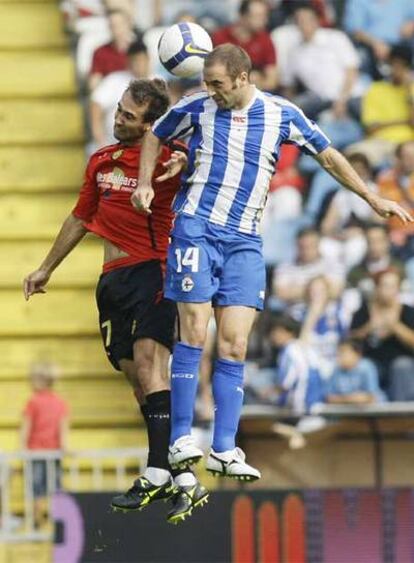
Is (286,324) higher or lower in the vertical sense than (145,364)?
lower

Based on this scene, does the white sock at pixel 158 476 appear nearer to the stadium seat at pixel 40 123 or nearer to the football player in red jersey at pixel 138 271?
the football player in red jersey at pixel 138 271

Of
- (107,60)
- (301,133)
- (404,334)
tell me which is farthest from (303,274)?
(301,133)

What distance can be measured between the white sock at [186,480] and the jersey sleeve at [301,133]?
1590mm

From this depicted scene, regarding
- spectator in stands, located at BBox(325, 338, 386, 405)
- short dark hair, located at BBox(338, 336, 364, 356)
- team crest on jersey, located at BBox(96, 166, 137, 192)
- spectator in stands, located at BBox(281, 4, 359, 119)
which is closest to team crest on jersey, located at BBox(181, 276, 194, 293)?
team crest on jersey, located at BBox(96, 166, 137, 192)

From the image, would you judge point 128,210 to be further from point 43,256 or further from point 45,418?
point 43,256

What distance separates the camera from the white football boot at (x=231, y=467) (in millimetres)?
9461

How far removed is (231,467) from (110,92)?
24.6ft


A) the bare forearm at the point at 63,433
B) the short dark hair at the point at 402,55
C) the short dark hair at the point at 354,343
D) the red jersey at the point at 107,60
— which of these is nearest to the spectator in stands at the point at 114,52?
the red jersey at the point at 107,60

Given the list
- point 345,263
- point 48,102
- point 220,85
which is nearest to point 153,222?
point 220,85

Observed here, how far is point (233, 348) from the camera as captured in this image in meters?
9.59

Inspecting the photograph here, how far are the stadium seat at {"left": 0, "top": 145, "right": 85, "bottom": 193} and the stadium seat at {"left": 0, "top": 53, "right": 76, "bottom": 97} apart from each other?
0.54 meters

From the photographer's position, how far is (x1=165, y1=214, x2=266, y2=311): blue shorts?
31.1 feet

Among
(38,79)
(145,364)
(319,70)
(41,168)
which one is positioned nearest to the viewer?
(145,364)

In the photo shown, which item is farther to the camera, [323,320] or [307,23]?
[307,23]
